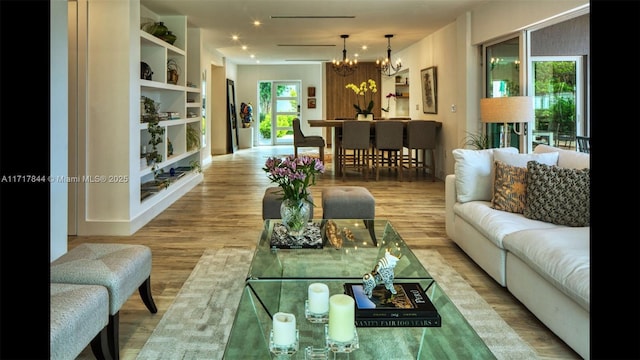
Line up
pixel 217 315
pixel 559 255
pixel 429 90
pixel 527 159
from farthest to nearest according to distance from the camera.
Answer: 1. pixel 429 90
2. pixel 527 159
3. pixel 217 315
4. pixel 559 255

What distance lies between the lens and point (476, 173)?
340 centimetres

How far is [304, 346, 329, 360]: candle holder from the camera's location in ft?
4.77

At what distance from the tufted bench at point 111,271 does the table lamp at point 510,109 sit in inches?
143

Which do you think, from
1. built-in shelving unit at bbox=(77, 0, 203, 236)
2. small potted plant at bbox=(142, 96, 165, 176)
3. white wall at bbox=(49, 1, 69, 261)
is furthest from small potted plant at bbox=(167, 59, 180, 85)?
white wall at bbox=(49, 1, 69, 261)

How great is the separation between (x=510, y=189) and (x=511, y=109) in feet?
5.41

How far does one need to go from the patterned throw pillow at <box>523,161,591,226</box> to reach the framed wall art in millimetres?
5100

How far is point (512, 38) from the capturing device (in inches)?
205

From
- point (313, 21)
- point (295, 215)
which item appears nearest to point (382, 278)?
point (295, 215)

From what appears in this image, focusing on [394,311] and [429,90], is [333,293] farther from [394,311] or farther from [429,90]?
[429,90]

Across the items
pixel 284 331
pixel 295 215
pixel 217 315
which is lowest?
pixel 217 315

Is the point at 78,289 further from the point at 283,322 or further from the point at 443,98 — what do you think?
the point at 443,98

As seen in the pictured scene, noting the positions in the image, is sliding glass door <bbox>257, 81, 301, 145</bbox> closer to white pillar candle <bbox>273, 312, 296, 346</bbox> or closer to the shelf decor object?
the shelf decor object

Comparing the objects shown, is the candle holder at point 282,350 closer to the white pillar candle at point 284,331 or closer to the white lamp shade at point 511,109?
the white pillar candle at point 284,331
